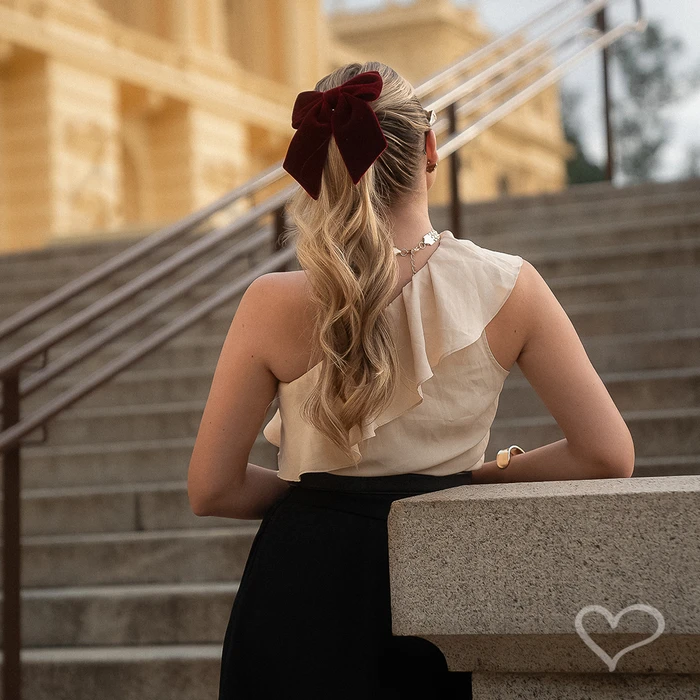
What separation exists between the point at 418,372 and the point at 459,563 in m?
0.30

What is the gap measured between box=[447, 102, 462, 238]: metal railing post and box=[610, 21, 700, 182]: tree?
3616 cm

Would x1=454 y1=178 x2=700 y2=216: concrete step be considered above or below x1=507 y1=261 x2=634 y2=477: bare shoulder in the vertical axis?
above

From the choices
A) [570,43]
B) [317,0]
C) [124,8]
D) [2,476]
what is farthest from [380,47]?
[2,476]

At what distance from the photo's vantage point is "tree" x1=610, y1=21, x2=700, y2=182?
41.3m

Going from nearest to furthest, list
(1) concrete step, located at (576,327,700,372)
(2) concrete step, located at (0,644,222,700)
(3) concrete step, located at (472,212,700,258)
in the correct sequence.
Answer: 1. (2) concrete step, located at (0,644,222,700)
2. (1) concrete step, located at (576,327,700,372)
3. (3) concrete step, located at (472,212,700,258)

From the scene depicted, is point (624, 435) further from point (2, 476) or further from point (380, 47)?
point (380, 47)

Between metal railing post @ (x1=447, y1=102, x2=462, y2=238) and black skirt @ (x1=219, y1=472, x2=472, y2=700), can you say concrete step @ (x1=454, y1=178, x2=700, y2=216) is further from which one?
black skirt @ (x1=219, y1=472, x2=472, y2=700)

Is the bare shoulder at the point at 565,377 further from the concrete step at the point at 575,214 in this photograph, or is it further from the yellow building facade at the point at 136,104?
the yellow building facade at the point at 136,104

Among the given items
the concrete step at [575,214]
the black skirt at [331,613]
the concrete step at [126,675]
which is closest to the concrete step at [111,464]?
the concrete step at [126,675]

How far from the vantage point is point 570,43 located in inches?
313

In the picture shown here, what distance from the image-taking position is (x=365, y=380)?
1.71 metres

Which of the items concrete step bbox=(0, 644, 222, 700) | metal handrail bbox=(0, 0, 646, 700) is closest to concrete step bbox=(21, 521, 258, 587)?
concrete step bbox=(0, 644, 222, 700)

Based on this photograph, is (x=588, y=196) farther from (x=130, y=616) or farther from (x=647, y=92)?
(x=647, y=92)

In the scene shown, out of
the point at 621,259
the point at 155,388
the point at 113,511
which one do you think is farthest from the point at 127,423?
the point at 621,259
